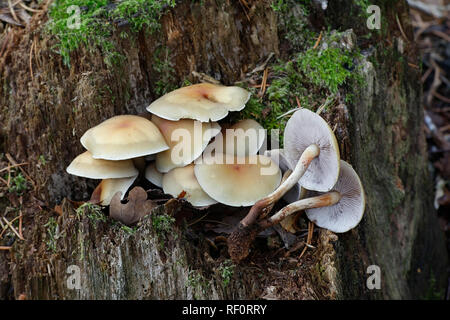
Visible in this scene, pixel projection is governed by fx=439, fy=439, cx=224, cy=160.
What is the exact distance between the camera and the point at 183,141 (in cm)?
285

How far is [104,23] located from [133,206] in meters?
1.36

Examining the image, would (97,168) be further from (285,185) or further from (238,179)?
(285,185)

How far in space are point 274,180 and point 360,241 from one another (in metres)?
0.88

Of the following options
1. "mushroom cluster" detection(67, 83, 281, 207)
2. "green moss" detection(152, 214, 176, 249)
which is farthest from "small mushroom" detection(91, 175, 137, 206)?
"green moss" detection(152, 214, 176, 249)

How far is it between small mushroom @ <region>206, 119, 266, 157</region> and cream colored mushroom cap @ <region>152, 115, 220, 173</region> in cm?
12

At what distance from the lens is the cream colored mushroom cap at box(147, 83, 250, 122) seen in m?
2.80

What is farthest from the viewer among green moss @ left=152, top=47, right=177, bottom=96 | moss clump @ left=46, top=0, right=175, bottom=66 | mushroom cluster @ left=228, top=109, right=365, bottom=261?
green moss @ left=152, top=47, right=177, bottom=96

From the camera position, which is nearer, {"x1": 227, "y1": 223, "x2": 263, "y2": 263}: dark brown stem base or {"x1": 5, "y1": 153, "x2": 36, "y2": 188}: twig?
{"x1": 227, "y1": 223, "x2": 263, "y2": 263}: dark brown stem base

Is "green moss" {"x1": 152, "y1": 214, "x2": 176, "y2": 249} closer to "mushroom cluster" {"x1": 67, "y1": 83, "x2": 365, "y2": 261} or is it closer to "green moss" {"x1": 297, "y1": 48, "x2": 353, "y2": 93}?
"mushroom cluster" {"x1": 67, "y1": 83, "x2": 365, "y2": 261}

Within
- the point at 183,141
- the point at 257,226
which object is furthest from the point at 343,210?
the point at 183,141

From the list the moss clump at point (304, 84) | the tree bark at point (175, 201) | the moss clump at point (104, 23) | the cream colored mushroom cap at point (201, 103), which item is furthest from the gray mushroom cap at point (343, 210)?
the moss clump at point (104, 23)

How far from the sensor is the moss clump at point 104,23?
122 inches
